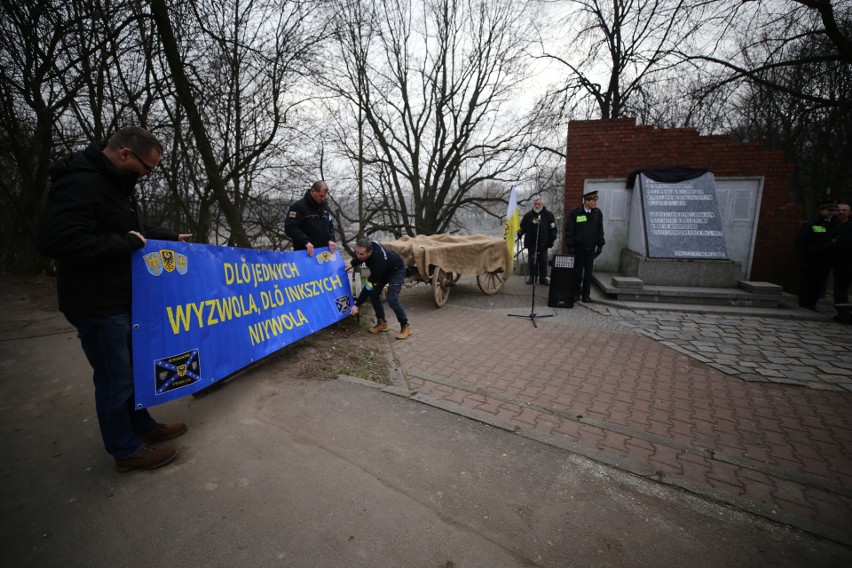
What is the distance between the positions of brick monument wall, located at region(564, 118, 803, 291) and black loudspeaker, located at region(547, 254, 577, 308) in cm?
327

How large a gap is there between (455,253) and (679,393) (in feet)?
14.2

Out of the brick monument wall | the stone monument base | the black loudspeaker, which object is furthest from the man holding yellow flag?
the brick monument wall

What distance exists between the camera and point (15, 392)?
350 centimetres

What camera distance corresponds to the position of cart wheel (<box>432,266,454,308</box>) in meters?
6.85

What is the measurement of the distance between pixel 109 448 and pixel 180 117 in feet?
28.0

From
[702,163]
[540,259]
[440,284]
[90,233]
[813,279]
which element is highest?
[702,163]

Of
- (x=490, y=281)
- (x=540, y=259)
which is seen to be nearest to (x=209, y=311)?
(x=490, y=281)

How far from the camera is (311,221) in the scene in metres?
5.13

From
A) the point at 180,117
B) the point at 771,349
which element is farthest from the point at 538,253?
the point at 180,117

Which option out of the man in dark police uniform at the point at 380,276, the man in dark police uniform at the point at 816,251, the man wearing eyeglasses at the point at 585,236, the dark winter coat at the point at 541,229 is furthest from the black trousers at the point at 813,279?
the man in dark police uniform at the point at 380,276

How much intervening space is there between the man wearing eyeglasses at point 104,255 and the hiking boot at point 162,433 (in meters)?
0.29

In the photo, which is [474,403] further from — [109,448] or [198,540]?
[109,448]

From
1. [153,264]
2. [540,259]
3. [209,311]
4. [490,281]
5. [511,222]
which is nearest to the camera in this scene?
[153,264]

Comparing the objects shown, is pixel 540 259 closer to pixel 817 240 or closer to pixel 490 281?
pixel 490 281
